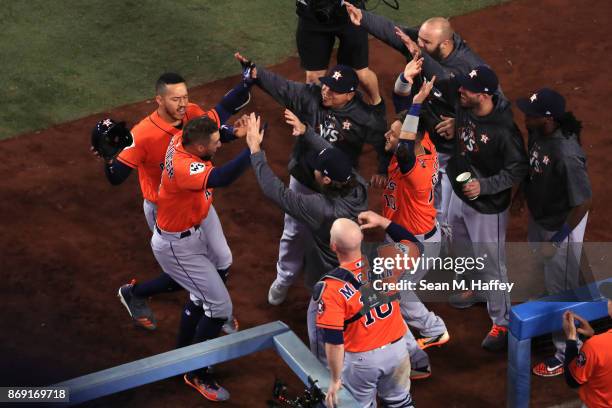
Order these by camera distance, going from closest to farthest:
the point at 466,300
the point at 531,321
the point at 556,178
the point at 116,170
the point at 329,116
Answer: the point at 531,321 < the point at 556,178 < the point at 116,170 < the point at 329,116 < the point at 466,300

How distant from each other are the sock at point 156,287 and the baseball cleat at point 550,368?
271 cm

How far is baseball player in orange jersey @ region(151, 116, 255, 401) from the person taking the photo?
21.9 ft

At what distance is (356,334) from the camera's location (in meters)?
6.04

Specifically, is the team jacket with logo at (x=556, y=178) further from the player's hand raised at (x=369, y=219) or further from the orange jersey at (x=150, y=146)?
the orange jersey at (x=150, y=146)

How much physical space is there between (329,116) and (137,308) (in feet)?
6.88

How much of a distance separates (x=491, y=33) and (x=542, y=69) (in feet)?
3.13

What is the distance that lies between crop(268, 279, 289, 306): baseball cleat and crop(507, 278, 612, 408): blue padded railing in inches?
84.9

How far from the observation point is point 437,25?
7875mm

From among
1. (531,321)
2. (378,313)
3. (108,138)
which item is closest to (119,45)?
(108,138)

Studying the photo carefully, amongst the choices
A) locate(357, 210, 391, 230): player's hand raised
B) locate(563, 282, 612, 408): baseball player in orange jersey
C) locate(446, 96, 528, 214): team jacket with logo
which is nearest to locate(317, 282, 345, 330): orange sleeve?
locate(357, 210, 391, 230): player's hand raised

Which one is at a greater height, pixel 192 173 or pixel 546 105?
pixel 546 105

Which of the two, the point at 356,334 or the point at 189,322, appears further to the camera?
the point at 189,322

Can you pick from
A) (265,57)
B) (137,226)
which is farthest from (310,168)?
(265,57)

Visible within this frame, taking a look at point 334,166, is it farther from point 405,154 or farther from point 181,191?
point 181,191
